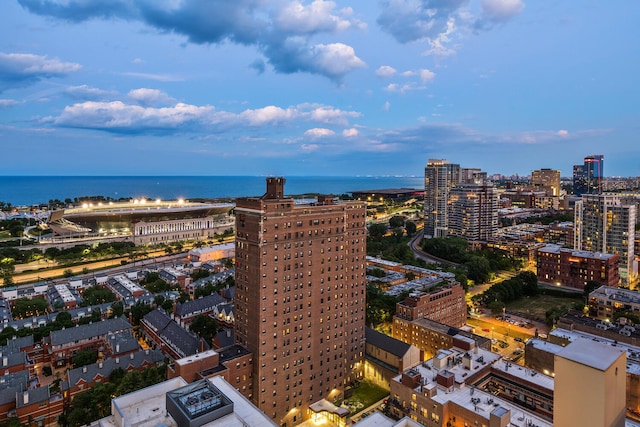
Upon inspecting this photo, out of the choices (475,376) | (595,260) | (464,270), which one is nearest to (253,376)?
(475,376)

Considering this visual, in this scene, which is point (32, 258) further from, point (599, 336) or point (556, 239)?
point (556, 239)

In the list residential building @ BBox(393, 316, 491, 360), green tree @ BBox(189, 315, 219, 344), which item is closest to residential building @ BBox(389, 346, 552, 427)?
residential building @ BBox(393, 316, 491, 360)

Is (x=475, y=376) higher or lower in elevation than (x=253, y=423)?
lower

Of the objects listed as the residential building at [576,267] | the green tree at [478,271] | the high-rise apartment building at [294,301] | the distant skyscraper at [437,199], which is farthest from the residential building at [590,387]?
the distant skyscraper at [437,199]

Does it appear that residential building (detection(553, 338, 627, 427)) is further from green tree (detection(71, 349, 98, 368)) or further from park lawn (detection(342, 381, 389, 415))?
green tree (detection(71, 349, 98, 368))

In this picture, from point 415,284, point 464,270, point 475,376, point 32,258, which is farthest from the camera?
point 32,258

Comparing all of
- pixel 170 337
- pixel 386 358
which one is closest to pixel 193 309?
pixel 170 337

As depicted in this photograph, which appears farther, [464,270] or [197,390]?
[464,270]
